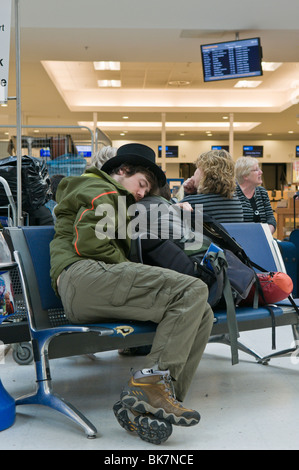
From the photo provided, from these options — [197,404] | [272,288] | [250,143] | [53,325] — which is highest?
[250,143]

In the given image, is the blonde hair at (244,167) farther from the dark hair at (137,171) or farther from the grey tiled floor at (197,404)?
the dark hair at (137,171)

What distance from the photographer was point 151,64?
10.7m

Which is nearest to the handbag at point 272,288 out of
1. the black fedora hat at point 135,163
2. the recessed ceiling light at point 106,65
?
the black fedora hat at point 135,163

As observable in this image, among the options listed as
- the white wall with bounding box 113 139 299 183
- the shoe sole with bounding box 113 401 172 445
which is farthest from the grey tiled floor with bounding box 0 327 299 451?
the white wall with bounding box 113 139 299 183

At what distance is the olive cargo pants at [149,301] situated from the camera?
82.3 inches

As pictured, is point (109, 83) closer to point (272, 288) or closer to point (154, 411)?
point (272, 288)

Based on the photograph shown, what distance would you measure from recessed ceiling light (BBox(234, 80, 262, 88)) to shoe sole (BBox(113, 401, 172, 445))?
11.4 m

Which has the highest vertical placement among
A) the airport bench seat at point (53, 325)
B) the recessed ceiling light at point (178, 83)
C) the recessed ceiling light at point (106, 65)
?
the recessed ceiling light at point (178, 83)

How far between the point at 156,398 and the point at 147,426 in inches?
4.2

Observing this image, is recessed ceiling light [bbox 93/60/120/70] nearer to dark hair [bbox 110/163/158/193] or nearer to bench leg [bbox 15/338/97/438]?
dark hair [bbox 110/163/158/193]

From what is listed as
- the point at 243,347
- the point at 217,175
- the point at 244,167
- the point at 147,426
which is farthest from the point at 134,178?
the point at 244,167

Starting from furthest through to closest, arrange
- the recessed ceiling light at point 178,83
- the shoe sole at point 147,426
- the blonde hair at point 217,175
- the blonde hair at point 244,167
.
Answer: the recessed ceiling light at point 178,83, the blonde hair at point 244,167, the blonde hair at point 217,175, the shoe sole at point 147,426

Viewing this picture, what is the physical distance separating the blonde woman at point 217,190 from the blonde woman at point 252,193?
45.6 inches

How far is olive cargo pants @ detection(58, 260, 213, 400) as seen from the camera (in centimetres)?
209
